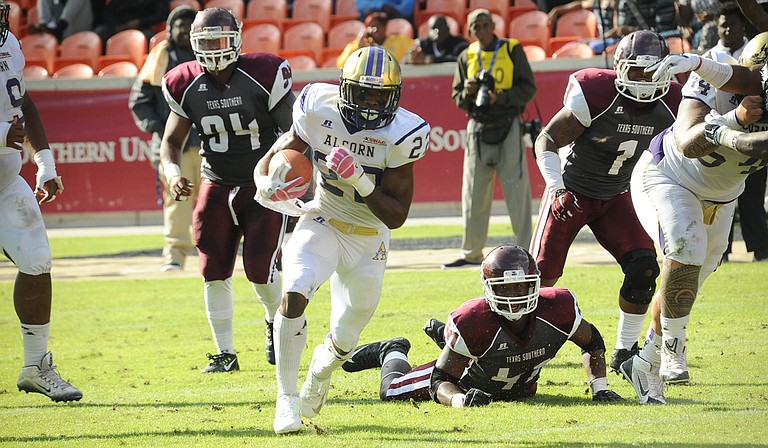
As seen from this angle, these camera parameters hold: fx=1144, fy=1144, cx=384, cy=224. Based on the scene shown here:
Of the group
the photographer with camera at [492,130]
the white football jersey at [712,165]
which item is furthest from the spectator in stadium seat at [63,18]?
the white football jersey at [712,165]

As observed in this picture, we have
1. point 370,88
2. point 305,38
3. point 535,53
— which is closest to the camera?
point 370,88

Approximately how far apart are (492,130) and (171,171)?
14.2ft

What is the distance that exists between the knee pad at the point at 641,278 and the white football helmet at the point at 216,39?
7.88 ft

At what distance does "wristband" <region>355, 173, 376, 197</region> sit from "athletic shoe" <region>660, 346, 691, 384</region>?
5.38 ft

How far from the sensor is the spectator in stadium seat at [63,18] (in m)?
16.1

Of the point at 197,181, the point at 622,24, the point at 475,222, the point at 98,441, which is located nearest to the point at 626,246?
the point at 98,441

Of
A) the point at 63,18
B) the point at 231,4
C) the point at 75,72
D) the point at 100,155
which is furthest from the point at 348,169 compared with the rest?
the point at 63,18

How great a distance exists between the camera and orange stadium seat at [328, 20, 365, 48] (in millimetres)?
15031

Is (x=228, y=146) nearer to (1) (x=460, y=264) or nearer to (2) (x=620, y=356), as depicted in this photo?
(2) (x=620, y=356)

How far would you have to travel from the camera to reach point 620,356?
574cm

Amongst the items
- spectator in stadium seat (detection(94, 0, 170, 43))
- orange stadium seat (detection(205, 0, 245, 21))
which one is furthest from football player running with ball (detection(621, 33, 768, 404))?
spectator in stadium seat (detection(94, 0, 170, 43))

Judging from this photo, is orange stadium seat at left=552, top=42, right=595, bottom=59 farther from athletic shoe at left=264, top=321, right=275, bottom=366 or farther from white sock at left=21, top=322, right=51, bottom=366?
white sock at left=21, top=322, right=51, bottom=366

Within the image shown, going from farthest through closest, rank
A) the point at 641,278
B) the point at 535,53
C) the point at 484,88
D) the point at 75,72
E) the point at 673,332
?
the point at 75,72 < the point at 535,53 < the point at 484,88 < the point at 641,278 < the point at 673,332

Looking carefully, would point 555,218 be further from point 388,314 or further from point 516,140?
point 516,140
